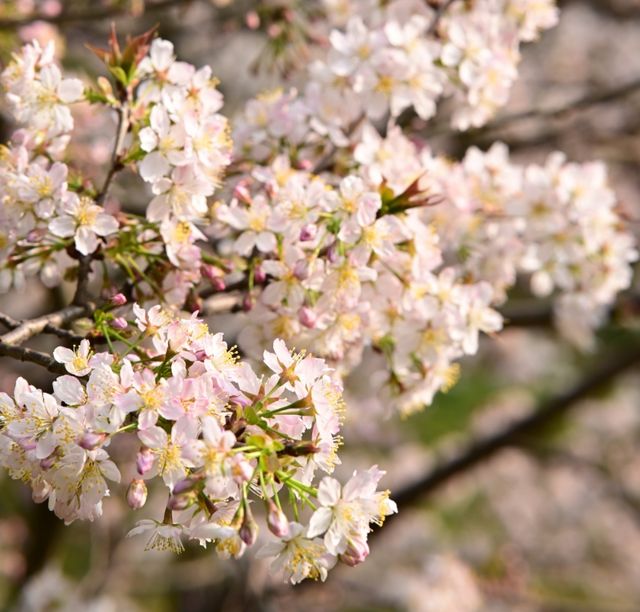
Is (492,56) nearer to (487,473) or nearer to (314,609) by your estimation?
(314,609)

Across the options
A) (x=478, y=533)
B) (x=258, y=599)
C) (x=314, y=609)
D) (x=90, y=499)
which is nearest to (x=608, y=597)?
(x=478, y=533)

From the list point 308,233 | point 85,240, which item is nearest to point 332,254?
point 308,233

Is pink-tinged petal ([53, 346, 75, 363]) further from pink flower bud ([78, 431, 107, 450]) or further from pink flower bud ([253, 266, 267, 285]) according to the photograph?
pink flower bud ([253, 266, 267, 285])

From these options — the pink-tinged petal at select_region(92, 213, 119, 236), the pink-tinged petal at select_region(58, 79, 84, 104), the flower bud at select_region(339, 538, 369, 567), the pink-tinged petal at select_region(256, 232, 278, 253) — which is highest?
the pink-tinged petal at select_region(58, 79, 84, 104)

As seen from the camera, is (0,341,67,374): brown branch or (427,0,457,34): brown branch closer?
(0,341,67,374): brown branch

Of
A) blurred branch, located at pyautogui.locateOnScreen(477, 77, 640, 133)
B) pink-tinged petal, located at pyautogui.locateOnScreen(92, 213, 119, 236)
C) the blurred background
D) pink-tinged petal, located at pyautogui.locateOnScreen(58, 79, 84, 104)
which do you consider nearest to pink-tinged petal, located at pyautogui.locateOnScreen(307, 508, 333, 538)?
pink-tinged petal, located at pyautogui.locateOnScreen(92, 213, 119, 236)

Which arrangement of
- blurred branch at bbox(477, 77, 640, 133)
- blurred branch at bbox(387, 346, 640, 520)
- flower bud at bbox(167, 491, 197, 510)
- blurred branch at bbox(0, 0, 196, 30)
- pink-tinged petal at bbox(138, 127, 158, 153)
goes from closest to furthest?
flower bud at bbox(167, 491, 197, 510), pink-tinged petal at bbox(138, 127, 158, 153), blurred branch at bbox(0, 0, 196, 30), blurred branch at bbox(477, 77, 640, 133), blurred branch at bbox(387, 346, 640, 520)
